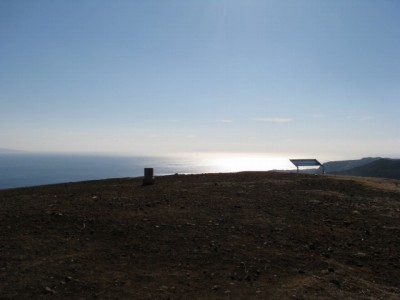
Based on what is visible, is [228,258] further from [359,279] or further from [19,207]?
[19,207]

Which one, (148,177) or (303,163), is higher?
(303,163)

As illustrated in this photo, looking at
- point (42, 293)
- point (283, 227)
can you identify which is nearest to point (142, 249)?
point (42, 293)

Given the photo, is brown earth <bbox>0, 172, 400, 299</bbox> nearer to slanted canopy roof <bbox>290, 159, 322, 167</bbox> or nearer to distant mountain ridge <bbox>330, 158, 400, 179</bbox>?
slanted canopy roof <bbox>290, 159, 322, 167</bbox>

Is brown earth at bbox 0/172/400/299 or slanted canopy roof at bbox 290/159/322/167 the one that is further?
slanted canopy roof at bbox 290/159/322/167

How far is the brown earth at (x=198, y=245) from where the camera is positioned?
707cm

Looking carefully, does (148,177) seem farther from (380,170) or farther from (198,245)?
(380,170)

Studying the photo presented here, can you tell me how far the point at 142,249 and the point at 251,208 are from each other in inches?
175

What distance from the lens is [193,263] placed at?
8.16 m

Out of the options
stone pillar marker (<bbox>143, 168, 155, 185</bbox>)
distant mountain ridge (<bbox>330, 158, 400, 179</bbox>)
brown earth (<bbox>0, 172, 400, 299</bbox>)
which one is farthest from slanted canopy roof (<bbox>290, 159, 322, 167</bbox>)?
distant mountain ridge (<bbox>330, 158, 400, 179</bbox>)

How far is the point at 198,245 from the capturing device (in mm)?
9055

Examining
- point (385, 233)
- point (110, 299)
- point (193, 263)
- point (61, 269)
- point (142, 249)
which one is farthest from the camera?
point (385, 233)

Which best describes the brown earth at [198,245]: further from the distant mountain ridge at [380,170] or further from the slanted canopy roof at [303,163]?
the distant mountain ridge at [380,170]

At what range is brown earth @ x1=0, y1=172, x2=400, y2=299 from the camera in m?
7.07

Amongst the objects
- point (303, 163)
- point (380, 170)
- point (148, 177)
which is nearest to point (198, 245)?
point (148, 177)
